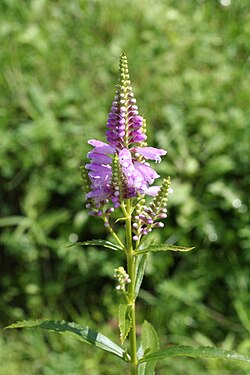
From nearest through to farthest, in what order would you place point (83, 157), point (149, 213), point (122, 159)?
point (122, 159), point (149, 213), point (83, 157)

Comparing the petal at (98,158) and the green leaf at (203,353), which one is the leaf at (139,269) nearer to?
the green leaf at (203,353)

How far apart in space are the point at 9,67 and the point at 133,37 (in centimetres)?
98

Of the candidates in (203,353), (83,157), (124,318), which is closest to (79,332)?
(124,318)

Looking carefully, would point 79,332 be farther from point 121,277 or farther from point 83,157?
point 83,157

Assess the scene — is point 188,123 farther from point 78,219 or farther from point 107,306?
point 107,306

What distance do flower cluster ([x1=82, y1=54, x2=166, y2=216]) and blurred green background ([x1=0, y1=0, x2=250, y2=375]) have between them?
6.06 feet

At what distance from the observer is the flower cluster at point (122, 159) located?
59.1 inches

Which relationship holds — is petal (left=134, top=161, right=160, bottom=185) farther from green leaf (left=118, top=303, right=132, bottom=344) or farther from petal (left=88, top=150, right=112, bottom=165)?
green leaf (left=118, top=303, right=132, bottom=344)

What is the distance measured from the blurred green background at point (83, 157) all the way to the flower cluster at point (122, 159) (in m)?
1.85

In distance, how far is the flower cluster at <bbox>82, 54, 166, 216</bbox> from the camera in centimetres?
150

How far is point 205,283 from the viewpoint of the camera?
11.3 feet

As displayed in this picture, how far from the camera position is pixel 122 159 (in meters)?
1.50

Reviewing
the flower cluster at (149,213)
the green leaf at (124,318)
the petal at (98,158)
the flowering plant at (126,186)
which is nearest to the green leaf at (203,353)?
the flowering plant at (126,186)

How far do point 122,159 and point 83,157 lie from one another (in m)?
2.22
